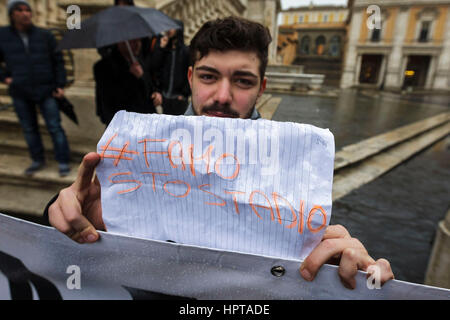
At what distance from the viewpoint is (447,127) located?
27.1 feet

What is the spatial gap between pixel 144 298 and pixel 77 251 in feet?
0.73

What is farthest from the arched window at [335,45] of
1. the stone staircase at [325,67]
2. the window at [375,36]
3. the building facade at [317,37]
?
the window at [375,36]

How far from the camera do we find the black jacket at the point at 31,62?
2.84 metres

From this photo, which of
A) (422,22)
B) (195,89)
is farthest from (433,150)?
(422,22)

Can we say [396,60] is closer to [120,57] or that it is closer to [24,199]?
[120,57]

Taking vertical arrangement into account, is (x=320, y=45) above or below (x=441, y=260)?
above

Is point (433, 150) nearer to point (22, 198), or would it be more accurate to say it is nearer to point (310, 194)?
point (310, 194)

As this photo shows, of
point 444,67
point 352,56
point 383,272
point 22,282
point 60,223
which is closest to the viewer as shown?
point 383,272

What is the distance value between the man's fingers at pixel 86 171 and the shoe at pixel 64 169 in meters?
2.82

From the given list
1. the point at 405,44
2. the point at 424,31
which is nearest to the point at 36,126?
the point at 405,44

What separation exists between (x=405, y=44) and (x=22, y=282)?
4285 centimetres

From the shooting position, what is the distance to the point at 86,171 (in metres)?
0.74

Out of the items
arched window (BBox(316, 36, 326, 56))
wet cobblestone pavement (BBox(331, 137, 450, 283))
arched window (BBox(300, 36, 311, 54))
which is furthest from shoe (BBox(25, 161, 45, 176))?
arched window (BBox(300, 36, 311, 54))

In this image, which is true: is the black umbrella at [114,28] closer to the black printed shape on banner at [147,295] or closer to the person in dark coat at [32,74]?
the person in dark coat at [32,74]
